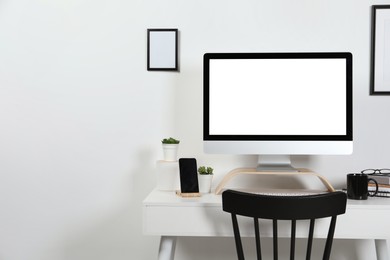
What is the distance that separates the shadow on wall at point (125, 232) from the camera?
98.3 inches

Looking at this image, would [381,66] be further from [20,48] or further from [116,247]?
[20,48]

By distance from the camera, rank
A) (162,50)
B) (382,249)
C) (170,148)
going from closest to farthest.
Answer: (382,249) < (170,148) < (162,50)

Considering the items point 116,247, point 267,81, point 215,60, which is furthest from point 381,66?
point 116,247

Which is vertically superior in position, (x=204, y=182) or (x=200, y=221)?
(x=204, y=182)

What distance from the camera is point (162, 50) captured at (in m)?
2.46

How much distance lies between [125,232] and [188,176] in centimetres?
54

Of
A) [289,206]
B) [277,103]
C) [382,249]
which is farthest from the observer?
[277,103]

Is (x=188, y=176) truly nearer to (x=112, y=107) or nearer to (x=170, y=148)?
(x=170, y=148)

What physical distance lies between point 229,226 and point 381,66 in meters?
1.11

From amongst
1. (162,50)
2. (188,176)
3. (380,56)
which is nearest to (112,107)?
(162,50)

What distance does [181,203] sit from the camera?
6.55 feet

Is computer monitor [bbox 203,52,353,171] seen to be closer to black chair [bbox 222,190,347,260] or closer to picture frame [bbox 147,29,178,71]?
picture frame [bbox 147,29,178,71]

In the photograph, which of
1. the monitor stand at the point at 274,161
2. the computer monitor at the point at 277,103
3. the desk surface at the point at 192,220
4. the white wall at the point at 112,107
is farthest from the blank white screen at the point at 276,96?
the desk surface at the point at 192,220

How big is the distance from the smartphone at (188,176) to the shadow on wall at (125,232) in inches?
12.7
